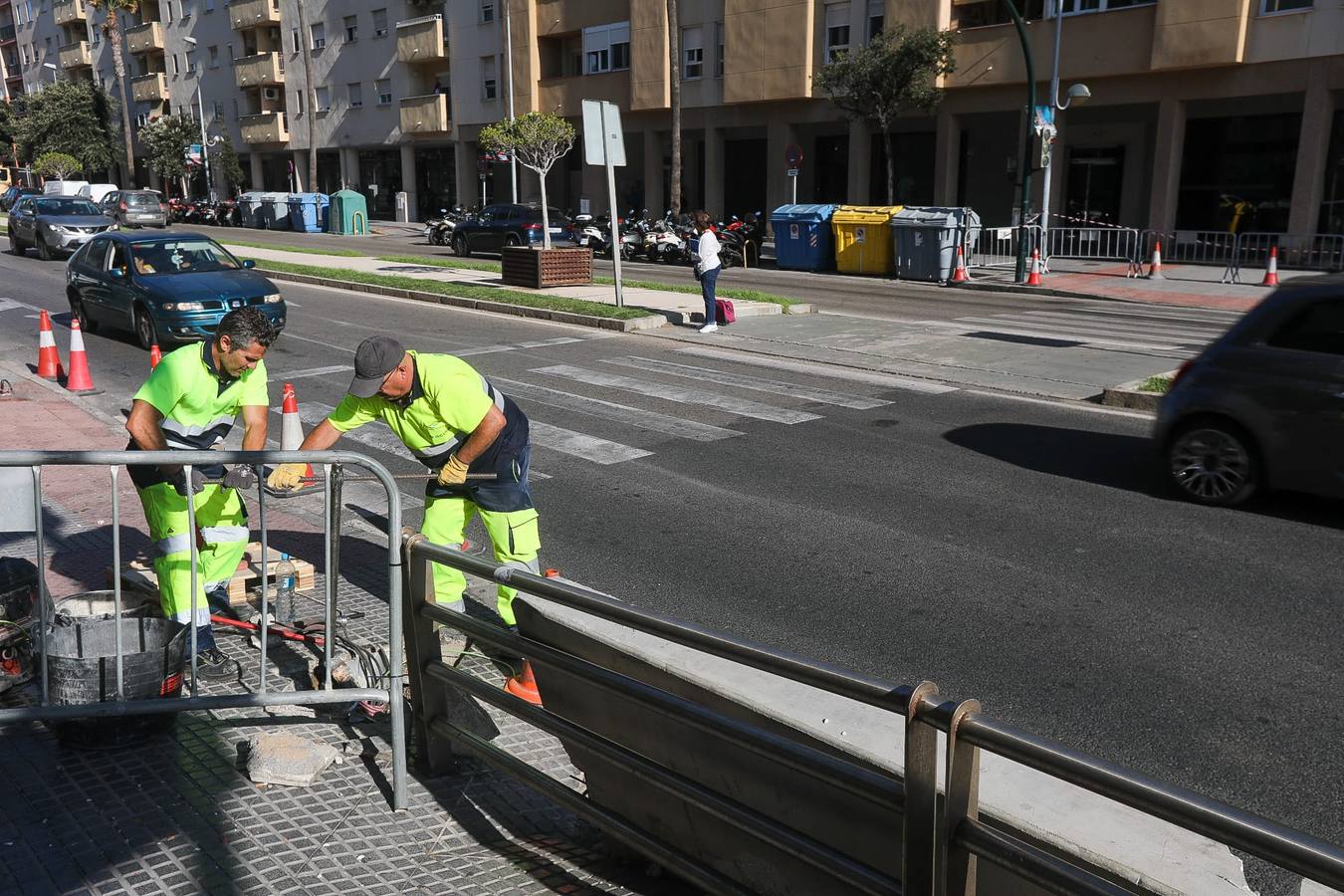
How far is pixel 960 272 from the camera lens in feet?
85.8

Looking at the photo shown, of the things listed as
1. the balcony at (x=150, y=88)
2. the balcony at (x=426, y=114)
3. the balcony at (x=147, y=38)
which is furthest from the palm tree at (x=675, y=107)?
the balcony at (x=147, y=38)

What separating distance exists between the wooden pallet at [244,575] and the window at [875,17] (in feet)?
105

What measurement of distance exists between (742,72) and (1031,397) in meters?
28.5

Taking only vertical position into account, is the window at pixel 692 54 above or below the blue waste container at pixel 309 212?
above

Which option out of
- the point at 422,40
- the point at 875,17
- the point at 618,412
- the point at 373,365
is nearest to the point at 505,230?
the point at 875,17

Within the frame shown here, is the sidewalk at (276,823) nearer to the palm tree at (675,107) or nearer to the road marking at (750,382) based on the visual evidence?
the road marking at (750,382)

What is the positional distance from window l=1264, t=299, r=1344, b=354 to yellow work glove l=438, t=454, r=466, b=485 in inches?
238

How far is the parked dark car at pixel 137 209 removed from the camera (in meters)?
44.8

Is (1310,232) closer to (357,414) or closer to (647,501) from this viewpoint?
(647,501)

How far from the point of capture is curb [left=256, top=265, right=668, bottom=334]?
58.5ft

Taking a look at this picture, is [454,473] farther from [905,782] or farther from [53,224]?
[53,224]

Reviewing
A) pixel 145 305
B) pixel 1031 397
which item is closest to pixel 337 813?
pixel 1031 397

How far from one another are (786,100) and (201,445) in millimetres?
34788

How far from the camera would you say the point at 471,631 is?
12.8 ft
